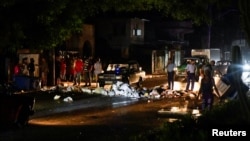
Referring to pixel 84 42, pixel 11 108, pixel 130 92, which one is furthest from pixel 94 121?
pixel 84 42

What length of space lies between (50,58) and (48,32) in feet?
62.7

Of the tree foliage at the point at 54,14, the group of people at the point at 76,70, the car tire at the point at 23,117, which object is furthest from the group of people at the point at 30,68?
the tree foliage at the point at 54,14

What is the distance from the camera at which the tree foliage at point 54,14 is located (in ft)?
41.1

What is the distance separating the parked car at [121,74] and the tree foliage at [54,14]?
1764 cm

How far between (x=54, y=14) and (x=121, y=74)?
19.6 meters

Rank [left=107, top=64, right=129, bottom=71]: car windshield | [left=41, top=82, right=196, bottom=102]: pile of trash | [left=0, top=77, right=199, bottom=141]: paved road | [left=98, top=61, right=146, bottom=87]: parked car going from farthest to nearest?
[left=107, top=64, right=129, bottom=71]: car windshield
[left=98, top=61, right=146, bottom=87]: parked car
[left=41, top=82, right=196, bottom=102]: pile of trash
[left=0, top=77, right=199, bottom=141]: paved road

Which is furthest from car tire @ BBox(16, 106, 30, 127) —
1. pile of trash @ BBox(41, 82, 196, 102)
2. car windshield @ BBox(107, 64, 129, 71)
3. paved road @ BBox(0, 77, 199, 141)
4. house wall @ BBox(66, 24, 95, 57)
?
house wall @ BBox(66, 24, 95, 57)

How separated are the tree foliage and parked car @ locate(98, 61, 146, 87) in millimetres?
17644

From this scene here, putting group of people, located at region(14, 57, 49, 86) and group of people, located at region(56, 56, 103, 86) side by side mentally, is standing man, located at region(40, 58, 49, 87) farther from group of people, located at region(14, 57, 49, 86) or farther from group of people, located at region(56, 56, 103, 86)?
group of people, located at region(56, 56, 103, 86)

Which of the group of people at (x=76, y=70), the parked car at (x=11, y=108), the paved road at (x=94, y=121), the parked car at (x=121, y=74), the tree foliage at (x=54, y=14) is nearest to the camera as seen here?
the tree foliage at (x=54, y=14)

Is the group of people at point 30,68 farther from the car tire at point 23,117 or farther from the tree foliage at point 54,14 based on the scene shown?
the tree foliage at point 54,14

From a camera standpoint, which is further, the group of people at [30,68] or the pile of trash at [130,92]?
the group of people at [30,68]

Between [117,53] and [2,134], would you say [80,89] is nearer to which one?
[2,134]

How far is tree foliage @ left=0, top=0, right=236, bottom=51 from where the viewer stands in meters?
12.5
